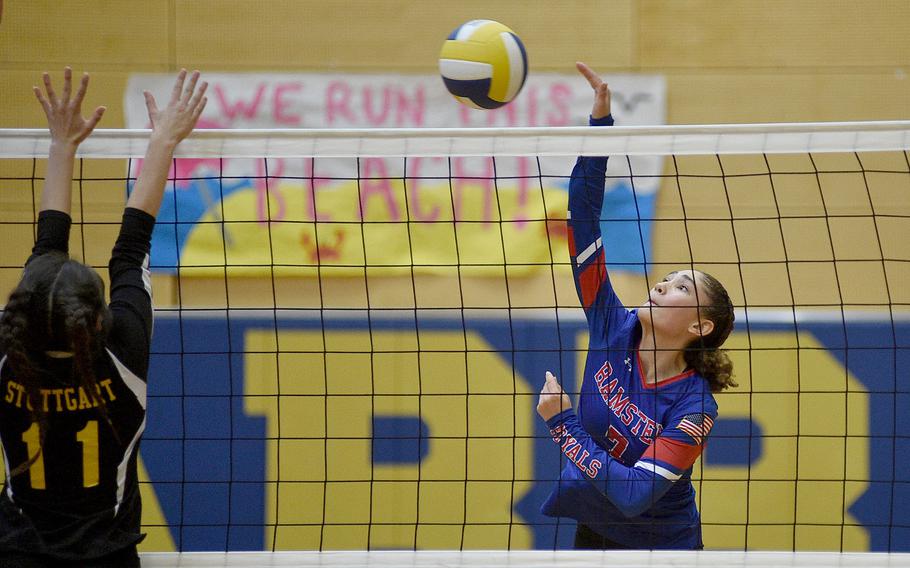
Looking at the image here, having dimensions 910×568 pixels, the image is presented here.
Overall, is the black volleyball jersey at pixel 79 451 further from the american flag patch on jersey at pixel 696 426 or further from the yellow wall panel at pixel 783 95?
the yellow wall panel at pixel 783 95

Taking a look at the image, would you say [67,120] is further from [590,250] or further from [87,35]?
[87,35]

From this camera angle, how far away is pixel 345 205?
5.05m

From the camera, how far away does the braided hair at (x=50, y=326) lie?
1865mm

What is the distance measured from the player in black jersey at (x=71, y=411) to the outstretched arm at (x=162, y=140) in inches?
6.4

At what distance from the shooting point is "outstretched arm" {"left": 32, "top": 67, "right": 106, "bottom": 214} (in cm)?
219

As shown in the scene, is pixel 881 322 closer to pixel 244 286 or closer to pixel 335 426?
pixel 335 426

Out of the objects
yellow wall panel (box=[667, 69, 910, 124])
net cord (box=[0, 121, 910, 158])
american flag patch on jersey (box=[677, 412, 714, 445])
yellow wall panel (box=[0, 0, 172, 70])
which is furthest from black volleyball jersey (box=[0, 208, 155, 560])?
yellow wall panel (box=[667, 69, 910, 124])

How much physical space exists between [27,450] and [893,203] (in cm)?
436

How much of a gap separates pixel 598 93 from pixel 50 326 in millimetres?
1648

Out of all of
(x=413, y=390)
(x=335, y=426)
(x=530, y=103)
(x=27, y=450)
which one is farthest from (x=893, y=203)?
(x=27, y=450)

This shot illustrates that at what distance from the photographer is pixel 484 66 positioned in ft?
10.3

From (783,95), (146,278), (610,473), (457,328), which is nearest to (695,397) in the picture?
(610,473)

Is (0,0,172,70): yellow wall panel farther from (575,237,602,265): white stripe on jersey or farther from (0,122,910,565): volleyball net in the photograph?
(575,237,602,265): white stripe on jersey

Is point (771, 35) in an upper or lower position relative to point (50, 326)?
upper
